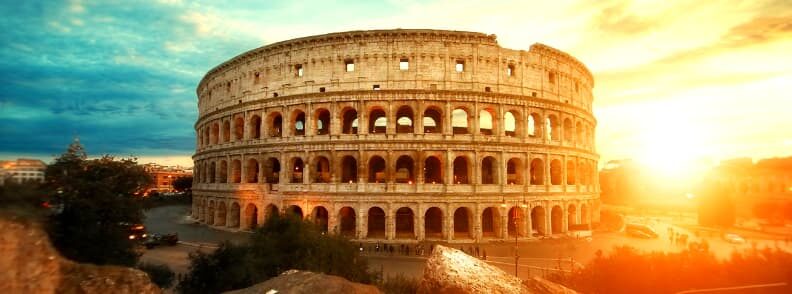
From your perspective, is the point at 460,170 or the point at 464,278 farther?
the point at 460,170

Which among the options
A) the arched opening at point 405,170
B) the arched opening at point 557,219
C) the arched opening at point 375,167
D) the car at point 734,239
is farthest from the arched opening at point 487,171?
the car at point 734,239

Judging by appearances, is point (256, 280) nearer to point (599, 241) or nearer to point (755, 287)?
point (755, 287)

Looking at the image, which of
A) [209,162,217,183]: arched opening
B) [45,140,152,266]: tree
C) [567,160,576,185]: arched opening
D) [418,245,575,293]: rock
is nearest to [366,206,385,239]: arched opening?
[209,162,217,183]: arched opening

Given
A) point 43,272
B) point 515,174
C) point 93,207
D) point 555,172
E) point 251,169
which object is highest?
point 251,169

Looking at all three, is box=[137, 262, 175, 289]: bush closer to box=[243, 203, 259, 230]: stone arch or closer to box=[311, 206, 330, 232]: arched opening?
box=[311, 206, 330, 232]: arched opening

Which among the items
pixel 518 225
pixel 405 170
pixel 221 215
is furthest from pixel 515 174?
pixel 221 215

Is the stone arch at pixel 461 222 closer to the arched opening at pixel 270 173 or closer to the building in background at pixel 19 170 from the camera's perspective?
the arched opening at pixel 270 173

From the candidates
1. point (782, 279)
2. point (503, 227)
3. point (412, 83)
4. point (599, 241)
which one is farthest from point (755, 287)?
point (412, 83)

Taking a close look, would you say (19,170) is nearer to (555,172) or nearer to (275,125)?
(275,125)
